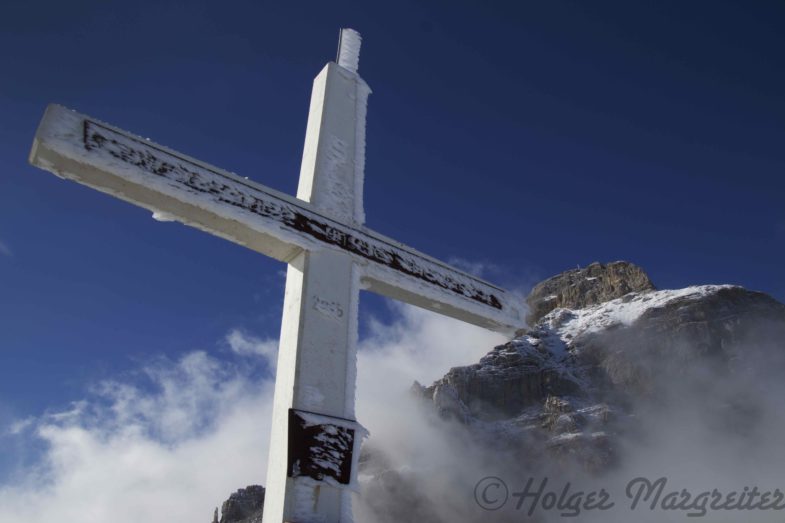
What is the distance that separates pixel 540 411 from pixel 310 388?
13344 centimetres

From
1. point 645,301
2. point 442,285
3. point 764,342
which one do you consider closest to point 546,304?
point 645,301

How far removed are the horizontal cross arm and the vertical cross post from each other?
0.13 meters

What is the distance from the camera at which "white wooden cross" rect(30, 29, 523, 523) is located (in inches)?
98.5

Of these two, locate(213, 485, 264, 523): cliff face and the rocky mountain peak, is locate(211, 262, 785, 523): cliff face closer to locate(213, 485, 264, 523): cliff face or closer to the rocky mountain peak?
locate(213, 485, 264, 523): cliff face

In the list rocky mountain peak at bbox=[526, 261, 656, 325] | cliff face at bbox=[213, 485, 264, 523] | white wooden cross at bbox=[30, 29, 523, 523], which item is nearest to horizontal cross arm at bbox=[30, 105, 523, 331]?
white wooden cross at bbox=[30, 29, 523, 523]

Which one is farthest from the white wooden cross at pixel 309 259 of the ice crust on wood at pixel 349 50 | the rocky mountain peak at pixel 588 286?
the rocky mountain peak at pixel 588 286

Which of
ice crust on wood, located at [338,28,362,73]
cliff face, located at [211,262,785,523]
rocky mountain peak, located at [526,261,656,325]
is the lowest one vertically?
ice crust on wood, located at [338,28,362,73]

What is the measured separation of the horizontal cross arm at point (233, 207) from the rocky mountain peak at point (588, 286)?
149 metres

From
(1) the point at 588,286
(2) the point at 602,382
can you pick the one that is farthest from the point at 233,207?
(1) the point at 588,286

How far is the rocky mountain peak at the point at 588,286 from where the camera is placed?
6009 inches

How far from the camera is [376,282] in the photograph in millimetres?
3406

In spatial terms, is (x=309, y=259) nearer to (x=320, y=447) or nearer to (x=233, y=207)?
(x=233, y=207)

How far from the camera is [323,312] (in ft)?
9.66

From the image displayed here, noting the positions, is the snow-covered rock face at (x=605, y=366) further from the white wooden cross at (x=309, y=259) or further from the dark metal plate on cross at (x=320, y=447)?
the dark metal plate on cross at (x=320, y=447)
